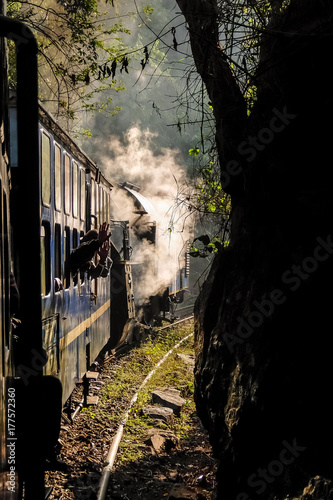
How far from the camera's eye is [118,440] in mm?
7363

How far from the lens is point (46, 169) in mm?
5812

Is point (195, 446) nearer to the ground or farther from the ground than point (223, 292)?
nearer to the ground

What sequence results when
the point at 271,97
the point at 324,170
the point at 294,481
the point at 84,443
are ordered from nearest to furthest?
the point at 294,481 → the point at 324,170 → the point at 271,97 → the point at 84,443

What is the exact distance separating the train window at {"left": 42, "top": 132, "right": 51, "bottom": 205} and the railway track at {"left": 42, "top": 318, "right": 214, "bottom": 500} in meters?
3.11

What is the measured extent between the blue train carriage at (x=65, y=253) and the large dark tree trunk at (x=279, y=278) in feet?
6.38

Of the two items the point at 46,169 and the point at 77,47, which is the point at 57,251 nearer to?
the point at 46,169

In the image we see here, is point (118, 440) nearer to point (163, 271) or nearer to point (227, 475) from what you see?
point (227, 475)

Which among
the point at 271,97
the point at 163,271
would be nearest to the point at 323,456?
the point at 271,97

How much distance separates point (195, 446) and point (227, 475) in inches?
117

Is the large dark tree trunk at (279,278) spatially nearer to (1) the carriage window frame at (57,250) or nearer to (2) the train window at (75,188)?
(1) the carriage window frame at (57,250)

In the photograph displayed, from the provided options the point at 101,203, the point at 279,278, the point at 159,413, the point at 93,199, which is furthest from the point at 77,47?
the point at 279,278

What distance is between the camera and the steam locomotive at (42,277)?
195 centimetres

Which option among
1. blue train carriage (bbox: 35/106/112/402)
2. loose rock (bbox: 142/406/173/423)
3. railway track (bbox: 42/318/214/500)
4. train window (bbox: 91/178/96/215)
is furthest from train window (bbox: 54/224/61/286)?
loose rock (bbox: 142/406/173/423)

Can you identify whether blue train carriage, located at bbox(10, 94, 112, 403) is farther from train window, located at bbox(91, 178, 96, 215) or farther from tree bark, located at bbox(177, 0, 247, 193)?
tree bark, located at bbox(177, 0, 247, 193)
